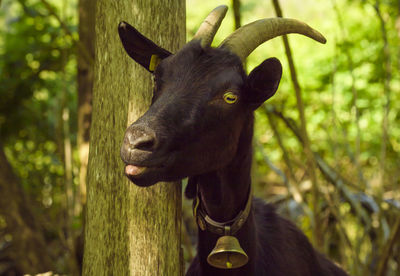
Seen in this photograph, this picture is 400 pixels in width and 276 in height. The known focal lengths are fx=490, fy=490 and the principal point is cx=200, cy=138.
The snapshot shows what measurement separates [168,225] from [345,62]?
690cm

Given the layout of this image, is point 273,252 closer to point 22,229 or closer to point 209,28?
point 209,28

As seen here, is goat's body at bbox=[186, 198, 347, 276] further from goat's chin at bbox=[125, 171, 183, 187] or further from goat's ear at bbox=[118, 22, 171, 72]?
goat's ear at bbox=[118, 22, 171, 72]

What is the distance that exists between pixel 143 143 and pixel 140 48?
66cm

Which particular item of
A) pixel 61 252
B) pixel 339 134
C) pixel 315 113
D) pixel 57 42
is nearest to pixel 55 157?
pixel 61 252

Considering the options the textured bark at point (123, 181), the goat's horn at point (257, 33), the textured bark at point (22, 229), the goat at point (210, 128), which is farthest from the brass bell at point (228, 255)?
the textured bark at point (22, 229)

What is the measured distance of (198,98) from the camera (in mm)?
2432

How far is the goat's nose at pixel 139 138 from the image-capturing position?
7.02 ft

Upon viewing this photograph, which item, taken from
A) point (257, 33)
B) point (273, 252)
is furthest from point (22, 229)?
point (257, 33)

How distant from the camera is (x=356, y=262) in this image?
474cm

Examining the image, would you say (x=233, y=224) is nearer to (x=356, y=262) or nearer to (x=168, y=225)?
(x=168, y=225)

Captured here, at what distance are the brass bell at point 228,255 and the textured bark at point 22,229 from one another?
2.82 m

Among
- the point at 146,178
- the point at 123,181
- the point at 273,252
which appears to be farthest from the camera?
the point at 273,252

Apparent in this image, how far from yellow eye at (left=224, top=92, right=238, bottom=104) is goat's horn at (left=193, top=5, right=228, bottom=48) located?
0.28 metres

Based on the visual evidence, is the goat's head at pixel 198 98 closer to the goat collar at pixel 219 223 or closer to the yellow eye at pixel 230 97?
the yellow eye at pixel 230 97
